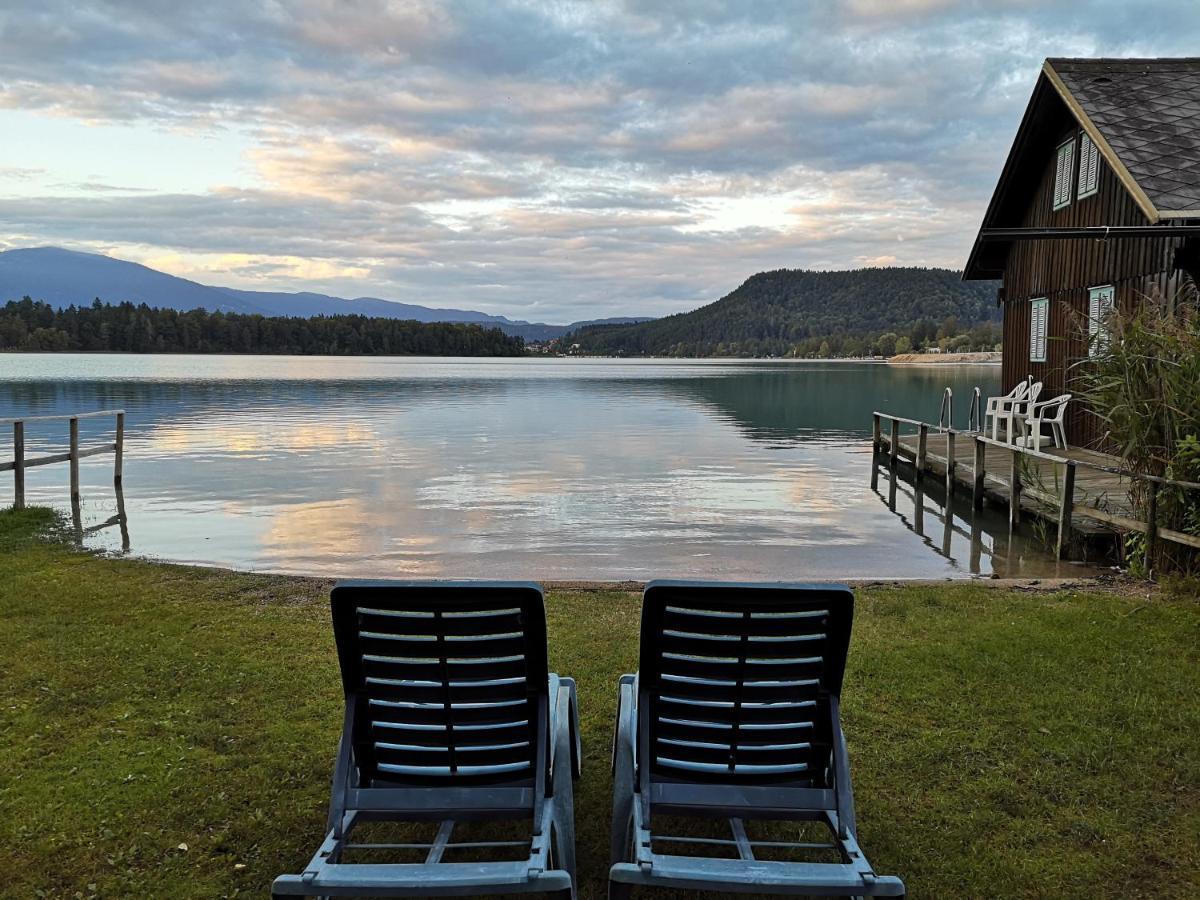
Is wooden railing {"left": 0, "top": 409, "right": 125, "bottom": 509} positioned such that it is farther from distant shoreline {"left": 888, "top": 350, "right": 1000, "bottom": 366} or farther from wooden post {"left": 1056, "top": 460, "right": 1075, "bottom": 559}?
distant shoreline {"left": 888, "top": 350, "right": 1000, "bottom": 366}

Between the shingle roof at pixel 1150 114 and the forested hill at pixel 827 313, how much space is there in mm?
114849

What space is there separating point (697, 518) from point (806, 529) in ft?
5.97

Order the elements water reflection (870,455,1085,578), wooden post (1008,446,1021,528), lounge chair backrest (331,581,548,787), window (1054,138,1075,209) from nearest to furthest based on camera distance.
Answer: lounge chair backrest (331,581,548,787) → water reflection (870,455,1085,578) → wooden post (1008,446,1021,528) → window (1054,138,1075,209)

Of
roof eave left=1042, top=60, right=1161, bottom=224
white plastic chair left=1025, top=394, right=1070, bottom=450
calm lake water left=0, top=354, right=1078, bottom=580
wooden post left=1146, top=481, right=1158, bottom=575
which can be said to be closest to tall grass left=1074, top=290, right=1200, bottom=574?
wooden post left=1146, top=481, right=1158, bottom=575

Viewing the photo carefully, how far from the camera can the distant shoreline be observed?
11430 cm

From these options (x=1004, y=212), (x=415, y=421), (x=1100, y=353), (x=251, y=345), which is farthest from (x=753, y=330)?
(x=1100, y=353)

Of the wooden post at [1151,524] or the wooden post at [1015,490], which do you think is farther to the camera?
the wooden post at [1015,490]

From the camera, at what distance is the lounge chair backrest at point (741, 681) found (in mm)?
2881

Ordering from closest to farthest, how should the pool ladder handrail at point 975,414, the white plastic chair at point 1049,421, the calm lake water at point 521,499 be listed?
the calm lake water at point 521,499, the white plastic chair at point 1049,421, the pool ladder handrail at point 975,414

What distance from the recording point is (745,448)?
26188 mm

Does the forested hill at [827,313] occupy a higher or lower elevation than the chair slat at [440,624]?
higher

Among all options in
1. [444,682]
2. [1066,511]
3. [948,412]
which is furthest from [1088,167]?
[444,682]

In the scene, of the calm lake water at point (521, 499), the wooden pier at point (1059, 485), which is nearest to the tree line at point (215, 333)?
the calm lake water at point (521, 499)

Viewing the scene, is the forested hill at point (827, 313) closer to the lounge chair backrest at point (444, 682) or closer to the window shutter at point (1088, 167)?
the window shutter at point (1088, 167)
